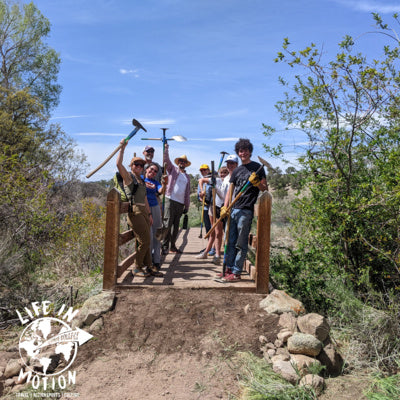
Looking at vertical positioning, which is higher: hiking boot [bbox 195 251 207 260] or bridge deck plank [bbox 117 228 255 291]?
hiking boot [bbox 195 251 207 260]

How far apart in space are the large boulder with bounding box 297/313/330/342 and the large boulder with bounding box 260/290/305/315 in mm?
363

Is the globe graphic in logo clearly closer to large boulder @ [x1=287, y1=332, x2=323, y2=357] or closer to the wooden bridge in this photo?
the wooden bridge

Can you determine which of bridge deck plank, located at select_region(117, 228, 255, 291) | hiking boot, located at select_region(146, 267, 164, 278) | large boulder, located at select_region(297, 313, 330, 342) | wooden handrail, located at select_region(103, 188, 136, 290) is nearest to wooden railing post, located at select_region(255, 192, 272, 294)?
bridge deck plank, located at select_region(117, 228, 255, 291)

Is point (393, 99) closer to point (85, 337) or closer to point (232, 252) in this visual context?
point (232, 252)

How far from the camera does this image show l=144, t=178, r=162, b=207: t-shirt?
636 centimetres

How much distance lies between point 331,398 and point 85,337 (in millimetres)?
2788

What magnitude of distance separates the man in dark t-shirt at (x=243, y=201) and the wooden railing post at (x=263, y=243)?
178 millimetres

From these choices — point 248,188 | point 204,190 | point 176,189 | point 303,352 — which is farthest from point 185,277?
point 204,190

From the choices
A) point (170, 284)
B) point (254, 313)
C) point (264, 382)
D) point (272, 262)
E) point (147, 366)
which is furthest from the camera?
point (272, 262)

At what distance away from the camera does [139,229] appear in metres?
5.86

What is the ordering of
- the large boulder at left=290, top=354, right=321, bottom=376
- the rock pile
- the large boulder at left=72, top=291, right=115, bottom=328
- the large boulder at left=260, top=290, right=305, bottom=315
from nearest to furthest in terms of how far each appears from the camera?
the rock pile < the large boulder at left=290, top=354, right=321, bottom=376 < the large boulder at left=72, top=291, right=115, bottom=328 < the large boulder at left=260, top=290, right=305, bottom=315

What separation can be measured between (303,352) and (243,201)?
224 centimetres

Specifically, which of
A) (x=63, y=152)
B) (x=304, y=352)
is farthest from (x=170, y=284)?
(x=63, y=152)

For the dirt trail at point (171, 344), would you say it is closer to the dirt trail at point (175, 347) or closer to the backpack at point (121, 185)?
the dirt trail at point (175, 347)
